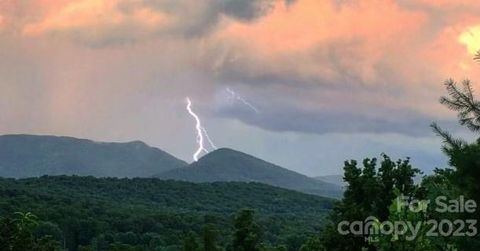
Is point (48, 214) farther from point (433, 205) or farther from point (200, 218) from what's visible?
point (433, 205)

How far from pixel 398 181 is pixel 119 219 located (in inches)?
5468

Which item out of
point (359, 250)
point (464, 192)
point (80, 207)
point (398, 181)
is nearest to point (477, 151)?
point (464, 192)

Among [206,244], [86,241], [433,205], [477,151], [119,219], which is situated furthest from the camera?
[119,219]

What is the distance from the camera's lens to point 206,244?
111 ft

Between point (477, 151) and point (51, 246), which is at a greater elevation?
point (477, 151)

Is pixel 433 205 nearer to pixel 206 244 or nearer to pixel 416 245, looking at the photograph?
pixel 416 245

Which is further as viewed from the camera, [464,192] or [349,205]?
[349,205]

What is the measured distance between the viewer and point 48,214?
149m

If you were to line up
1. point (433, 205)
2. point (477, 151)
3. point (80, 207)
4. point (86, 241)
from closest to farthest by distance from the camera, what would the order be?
point (477, 151) → point (433, 205) → point (86, 241) → point (80, 207)

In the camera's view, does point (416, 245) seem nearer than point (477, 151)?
No

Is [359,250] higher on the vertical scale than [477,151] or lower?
lower

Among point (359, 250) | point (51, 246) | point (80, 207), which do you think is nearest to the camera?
point (359, 250)

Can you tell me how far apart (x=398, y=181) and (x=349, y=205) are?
2658 millimetres

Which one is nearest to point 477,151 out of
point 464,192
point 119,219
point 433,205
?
point 464,192
